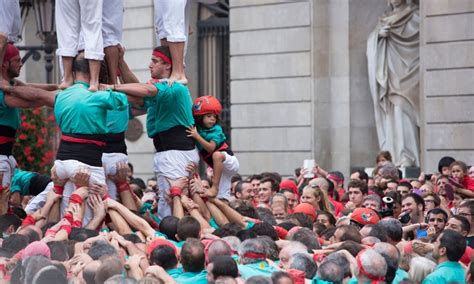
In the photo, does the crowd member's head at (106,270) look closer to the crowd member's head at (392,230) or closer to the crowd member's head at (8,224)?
the crowd member's head at (8,224)

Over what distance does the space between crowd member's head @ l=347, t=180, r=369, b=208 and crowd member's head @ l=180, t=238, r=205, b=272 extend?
17.8ft

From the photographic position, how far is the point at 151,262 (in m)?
9.74

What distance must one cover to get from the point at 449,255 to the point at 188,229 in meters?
2.13

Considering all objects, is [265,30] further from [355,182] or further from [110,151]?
[110,151]

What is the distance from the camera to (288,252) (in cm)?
991

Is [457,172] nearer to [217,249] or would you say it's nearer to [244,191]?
[244,191]

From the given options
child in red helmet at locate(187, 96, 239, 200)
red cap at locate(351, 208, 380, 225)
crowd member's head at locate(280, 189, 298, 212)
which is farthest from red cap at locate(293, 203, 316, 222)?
crowd member's head at locate(280, 189, 298, 212)

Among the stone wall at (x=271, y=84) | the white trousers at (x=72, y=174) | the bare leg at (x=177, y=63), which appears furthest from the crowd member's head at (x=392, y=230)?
the stone wall at (x=271, y=84)

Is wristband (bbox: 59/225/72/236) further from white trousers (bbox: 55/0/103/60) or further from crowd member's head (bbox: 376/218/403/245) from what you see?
crowd member's head (bbox: 376/218/403/245)

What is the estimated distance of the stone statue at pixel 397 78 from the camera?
21.5 meters

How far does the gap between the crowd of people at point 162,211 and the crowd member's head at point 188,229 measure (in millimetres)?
12

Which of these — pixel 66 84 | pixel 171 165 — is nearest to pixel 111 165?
pixel 171 165

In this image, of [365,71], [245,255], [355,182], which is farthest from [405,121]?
[245,255]

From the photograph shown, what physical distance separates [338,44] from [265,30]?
144 cm
